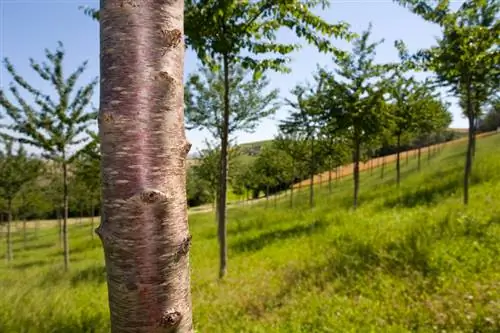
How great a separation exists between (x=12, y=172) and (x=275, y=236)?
1536 cm

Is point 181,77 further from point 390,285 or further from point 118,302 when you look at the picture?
point 390,285

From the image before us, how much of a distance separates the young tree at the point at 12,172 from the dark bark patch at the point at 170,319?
788 inches

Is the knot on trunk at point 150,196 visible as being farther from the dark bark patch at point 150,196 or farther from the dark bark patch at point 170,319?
the dark bark patch at point 170,319

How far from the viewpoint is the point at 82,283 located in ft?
25.6

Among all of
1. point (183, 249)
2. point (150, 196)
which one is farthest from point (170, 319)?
point (150, 196)

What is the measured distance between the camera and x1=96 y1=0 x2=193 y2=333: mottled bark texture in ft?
2.89

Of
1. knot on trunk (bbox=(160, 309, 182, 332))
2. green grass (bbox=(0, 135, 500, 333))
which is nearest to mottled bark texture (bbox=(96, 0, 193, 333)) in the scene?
knot on trunk (bbox=(160, 309, 182, 332))

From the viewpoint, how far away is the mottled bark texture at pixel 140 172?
88 cm

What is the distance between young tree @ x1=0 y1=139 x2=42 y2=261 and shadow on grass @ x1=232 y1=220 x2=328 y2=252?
13974 millimetres

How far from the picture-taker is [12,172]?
17.5m

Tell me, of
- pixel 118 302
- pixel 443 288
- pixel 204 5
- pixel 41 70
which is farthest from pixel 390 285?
pixel 41 70

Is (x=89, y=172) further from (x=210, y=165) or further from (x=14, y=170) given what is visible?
(x=210, y=165)

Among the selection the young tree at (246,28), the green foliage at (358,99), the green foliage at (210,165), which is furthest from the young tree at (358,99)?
the green foliage at (210,165)

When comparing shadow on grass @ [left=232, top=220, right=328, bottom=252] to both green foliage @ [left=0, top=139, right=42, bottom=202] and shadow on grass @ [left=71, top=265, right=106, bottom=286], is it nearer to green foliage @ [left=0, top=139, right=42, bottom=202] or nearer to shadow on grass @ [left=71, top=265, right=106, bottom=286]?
shadow on grass @ [left=71, top=265, right=106, bottom=286]
